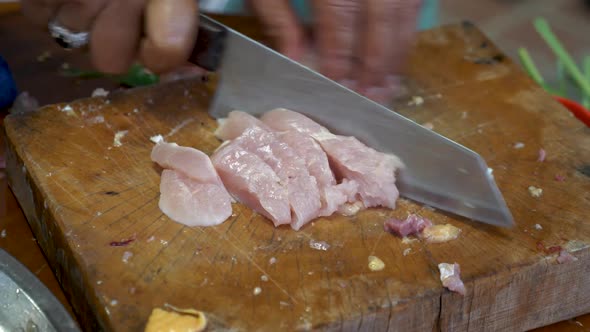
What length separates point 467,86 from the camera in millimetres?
1939

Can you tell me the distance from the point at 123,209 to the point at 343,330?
0.52 m

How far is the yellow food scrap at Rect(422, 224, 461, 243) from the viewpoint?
1461 mm

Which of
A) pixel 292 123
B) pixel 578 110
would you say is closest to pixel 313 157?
pixel 292 123

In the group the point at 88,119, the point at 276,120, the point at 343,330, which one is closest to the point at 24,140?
the point at 88,119

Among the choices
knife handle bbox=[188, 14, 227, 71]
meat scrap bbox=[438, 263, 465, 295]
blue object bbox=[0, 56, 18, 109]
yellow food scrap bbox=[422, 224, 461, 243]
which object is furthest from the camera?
blue object bbox=[0, 56, 18, 109]

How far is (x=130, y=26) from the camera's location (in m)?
1.64

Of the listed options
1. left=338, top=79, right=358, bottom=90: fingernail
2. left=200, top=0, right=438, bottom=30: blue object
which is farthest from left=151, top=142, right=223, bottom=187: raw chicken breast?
left=200, top=0, right=438, bottom=30: blue object

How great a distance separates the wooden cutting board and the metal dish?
9cm

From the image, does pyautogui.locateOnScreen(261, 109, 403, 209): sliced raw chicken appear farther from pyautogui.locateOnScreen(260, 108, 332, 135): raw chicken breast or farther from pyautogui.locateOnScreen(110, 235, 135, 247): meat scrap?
pyautogui.locateOnScreen(110, 235, 135, 247): meat scrap

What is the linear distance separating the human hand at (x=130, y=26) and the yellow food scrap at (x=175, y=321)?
0.62 metres

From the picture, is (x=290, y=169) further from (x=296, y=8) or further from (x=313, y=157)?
(x=296, y=8)

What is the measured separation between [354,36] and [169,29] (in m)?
0.40

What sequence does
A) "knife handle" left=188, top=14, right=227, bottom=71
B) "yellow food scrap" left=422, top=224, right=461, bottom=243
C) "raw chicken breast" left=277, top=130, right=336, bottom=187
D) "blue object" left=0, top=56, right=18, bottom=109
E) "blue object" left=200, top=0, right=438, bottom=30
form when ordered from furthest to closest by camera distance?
"blue object" left=200, top=0, right=438, bottom=30, "blue object" left=0, top=56, right=18, bottom=109, "knife handle" left=188, top=14, right=227, bottom=71, "raw chicken breast" left=277, top=130, right=336, bottom=187, "yellow food scrap" left=422, top=224, right=461, bottom=243

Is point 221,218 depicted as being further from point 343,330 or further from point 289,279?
point 343,330
